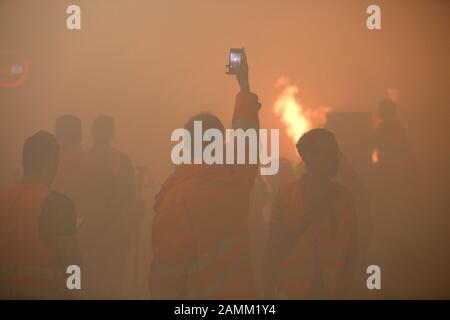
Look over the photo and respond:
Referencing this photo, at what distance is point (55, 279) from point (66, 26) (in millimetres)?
1148

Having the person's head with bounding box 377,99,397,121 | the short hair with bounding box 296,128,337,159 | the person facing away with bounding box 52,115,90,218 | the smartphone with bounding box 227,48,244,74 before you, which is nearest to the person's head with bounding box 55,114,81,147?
the person facing away with bounding box 52,115,90,218

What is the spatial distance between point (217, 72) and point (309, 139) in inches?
20.4

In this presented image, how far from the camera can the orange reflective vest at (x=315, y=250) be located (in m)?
2.05

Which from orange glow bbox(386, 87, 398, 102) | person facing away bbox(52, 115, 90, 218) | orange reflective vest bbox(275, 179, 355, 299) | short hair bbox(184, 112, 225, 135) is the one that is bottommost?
orange reflective vest bbox(275, 179, 355, 299)

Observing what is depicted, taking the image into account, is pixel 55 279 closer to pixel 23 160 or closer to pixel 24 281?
pixel 24 281

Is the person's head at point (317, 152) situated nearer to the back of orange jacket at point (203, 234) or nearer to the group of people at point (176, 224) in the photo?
the group of people at point (176, 224)

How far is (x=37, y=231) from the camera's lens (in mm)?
2045

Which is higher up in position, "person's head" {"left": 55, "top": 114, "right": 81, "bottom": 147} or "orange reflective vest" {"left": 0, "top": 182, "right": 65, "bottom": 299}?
"person's head" {"left": 55, "top": 114, "right": 81, "bottom": 147}

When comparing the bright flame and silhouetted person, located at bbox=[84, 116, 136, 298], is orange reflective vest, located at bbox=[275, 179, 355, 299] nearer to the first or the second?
the bright flame

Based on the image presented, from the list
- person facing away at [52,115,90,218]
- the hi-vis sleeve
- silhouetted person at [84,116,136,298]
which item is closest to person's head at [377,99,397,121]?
the hi-vis sleeve

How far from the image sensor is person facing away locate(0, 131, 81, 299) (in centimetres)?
205

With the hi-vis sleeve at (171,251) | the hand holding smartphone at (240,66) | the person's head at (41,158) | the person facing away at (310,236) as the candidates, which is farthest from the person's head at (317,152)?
the person's head at (41,158)

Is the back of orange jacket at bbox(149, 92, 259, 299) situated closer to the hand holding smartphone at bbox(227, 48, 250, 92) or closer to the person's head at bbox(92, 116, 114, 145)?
the hand holding smartphone at bbox(227, 48, 250, 92)
